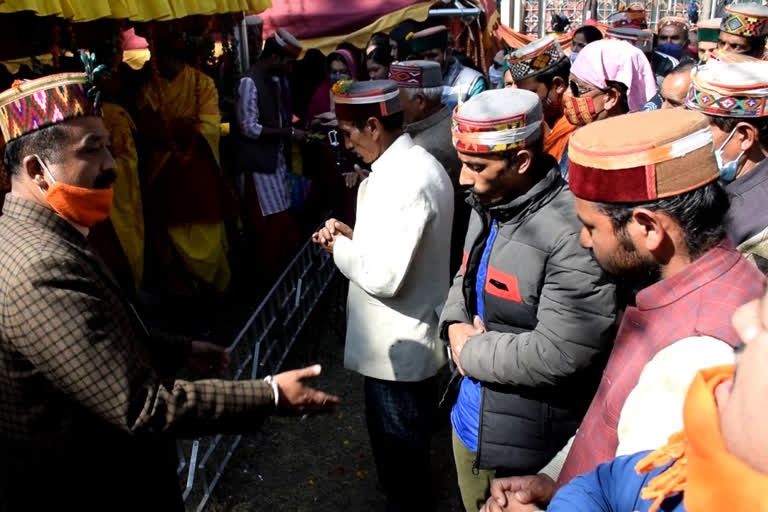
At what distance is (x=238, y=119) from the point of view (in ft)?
18.5

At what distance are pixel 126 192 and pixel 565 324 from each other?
394cm

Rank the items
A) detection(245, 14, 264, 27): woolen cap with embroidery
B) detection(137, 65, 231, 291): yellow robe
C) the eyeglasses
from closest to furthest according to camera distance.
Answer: the eyeglasses, detection(137, 65, 231, 291): yellow robe, detection(245, 14, 264, 27): woolen cap with embroidery

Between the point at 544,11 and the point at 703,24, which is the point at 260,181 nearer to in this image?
the point at 703,24

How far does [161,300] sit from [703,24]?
221 inches

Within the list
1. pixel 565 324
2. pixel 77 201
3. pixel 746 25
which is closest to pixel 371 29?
pixel 746 25

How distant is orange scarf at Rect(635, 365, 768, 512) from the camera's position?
78 centimetres

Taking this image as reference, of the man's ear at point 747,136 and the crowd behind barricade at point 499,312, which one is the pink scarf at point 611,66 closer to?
the crowd behind barricade at point 499,312

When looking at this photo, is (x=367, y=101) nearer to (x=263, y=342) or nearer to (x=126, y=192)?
(x=263, y=342)

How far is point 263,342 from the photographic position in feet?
14.6

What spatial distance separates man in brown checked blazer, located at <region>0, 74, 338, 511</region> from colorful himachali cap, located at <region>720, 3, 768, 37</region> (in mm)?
4369

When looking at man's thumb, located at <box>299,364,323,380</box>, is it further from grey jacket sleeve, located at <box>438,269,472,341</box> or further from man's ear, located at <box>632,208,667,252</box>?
man's ear, located at <box>632,208,667,252</box>

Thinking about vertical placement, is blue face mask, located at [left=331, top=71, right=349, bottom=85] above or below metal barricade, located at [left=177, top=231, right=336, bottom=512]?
above

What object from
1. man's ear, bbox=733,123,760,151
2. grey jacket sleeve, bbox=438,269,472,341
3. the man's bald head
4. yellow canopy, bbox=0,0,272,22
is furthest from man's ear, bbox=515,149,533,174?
yellow canopy, bbox=0,0,272,22

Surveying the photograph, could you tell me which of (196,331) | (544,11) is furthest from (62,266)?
(544,11)
